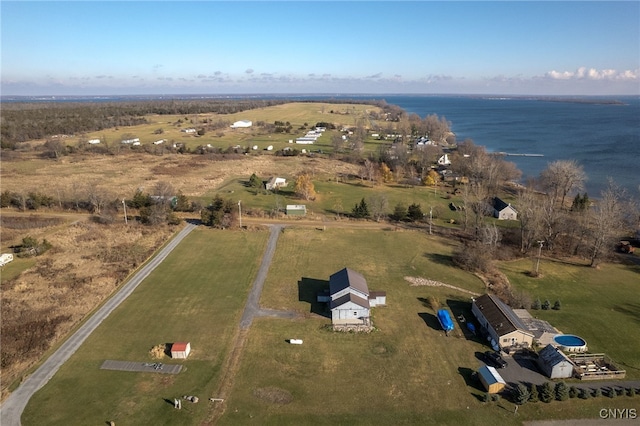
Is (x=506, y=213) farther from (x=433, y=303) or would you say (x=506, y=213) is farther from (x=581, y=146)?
(x=581, y=146)

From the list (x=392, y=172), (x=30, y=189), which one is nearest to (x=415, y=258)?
(x=392, y=172)

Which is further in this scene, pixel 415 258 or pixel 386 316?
pixel 415 258

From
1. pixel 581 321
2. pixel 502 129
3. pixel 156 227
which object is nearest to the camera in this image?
pixel 581 321

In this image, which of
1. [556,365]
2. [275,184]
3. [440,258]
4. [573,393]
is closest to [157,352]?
[556,365]

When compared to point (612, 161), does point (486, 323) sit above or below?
below

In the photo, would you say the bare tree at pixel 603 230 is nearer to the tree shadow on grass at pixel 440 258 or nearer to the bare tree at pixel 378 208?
the tree shadow on grass at pixel 440 258

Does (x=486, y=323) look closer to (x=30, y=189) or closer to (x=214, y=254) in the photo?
(x=214, y=254)

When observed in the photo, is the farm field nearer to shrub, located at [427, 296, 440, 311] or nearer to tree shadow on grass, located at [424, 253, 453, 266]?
tree shadow on grass, located at [424, 253, 453, 266]
